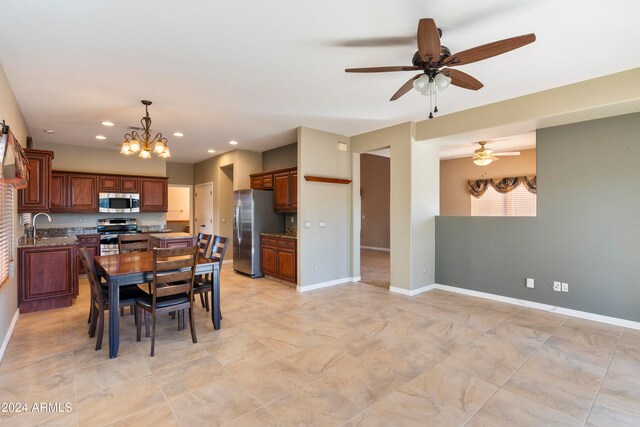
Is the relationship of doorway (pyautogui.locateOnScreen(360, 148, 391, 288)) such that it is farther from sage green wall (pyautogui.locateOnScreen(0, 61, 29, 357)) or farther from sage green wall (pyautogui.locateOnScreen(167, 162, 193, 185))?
sage green wall (pyautogui.locateOnScreen(0, 61, 29, 357))

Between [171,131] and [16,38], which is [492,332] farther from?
[171,131]

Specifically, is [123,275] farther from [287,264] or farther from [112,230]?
[112,230]

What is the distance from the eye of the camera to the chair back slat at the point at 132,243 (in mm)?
4375

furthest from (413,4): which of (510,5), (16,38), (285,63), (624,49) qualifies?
(16,38)

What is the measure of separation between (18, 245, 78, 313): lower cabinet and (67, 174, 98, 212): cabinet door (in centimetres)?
230

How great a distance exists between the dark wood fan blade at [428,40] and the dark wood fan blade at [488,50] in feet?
0.48

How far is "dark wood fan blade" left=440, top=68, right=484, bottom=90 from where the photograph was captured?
254 cm

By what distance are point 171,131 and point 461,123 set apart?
182 inches

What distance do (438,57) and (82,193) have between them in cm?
678

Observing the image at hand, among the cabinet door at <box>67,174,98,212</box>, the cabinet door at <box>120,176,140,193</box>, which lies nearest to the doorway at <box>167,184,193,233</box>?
the cabinet door at <box>120,176,140,193</box>

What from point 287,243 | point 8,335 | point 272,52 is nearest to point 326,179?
point 287,243

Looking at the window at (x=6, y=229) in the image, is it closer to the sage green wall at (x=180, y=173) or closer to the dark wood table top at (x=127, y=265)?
the dark wood table top at (x=127, y=265)

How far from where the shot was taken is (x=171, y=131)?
5.38 meters

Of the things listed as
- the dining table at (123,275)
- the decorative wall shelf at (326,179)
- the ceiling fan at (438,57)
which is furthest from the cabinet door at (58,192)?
the ceiling fan at (438,57)
